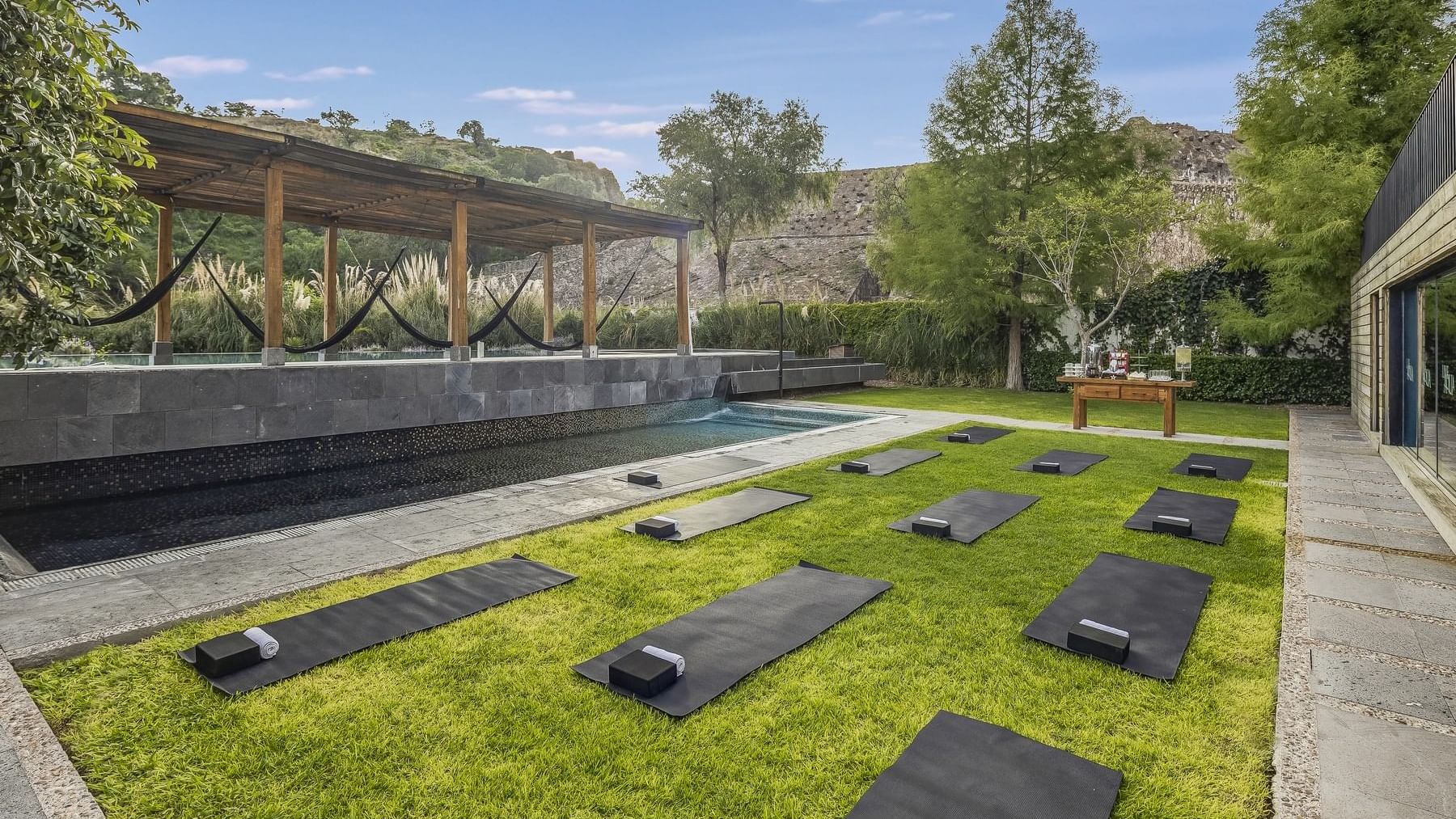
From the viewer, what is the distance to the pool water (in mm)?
4023

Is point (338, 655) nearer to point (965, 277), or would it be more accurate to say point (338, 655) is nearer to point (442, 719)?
point (442, 719)

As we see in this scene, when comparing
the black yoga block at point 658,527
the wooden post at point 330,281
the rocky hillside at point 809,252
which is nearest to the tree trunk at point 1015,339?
the black yoga block at point 658,527

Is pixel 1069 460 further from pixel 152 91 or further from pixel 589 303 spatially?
pixel 152 91

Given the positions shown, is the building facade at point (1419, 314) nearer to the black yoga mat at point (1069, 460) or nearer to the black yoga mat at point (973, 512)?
the black yoga mat at point (1069, 460)

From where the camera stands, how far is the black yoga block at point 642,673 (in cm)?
209

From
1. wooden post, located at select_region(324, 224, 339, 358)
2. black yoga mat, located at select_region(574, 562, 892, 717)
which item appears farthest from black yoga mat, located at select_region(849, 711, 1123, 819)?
wooden post, located at select_region(324, 224, 339, 358)

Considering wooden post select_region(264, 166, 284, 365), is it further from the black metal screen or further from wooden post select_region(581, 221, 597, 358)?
the black metal screen

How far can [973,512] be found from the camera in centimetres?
422

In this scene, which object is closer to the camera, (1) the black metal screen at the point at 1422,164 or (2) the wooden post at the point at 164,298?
(1) the black metal screen at the point at 1422,164

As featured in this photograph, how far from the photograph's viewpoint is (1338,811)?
157 centimetres

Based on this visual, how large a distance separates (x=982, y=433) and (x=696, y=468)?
3324 millimetres

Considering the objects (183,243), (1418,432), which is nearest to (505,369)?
(1418,432)

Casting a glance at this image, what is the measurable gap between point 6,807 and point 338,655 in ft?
2.77

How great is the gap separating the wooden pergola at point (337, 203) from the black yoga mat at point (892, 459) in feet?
13.8
